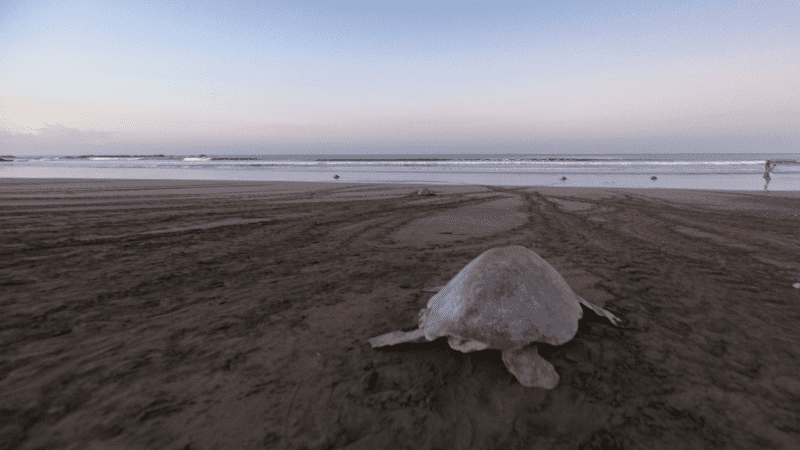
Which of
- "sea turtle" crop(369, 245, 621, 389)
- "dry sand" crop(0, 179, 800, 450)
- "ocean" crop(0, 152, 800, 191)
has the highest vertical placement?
"ocean" crop(0, 152, 800, 191)

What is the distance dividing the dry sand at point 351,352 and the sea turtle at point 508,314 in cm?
13

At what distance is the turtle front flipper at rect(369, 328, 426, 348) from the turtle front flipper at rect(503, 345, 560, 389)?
0.61 m

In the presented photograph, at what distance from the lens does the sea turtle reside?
86.5 inches

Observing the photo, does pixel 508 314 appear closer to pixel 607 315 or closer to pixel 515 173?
pixel 607 315

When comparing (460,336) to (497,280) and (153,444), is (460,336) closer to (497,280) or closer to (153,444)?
(497,280)

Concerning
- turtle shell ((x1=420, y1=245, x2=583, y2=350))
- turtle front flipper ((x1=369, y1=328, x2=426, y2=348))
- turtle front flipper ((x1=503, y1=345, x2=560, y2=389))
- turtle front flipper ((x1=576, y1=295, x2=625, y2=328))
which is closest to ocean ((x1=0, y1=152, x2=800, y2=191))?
turtle front flipper ((x1=576, y1=295, x2=625, y2=328))

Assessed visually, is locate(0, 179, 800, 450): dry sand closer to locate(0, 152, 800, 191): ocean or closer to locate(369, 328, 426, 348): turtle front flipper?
locate(369, 328, 426, 348): turtle front flipper

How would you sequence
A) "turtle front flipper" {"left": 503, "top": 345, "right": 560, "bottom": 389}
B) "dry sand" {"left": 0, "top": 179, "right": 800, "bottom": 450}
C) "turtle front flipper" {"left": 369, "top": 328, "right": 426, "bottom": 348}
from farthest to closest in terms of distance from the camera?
"turtle front flipper" {"left": 369, "top": 328, "right": 426, "bottom": 348} < "turtle front flipper" {"left": 503, "top": 345, "right": 560, "bottom": 389} < "dry sand" {"left": 0, "top": 179, "right": 800, "bottom": 450}

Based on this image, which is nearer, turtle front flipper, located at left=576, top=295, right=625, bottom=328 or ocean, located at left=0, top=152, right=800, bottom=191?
turtle front flipper, located at left=576, top=295, right=625, bottom=328

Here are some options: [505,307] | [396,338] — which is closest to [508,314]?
[505,307]

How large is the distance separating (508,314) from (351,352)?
118cm

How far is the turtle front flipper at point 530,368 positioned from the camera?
210 centimetres

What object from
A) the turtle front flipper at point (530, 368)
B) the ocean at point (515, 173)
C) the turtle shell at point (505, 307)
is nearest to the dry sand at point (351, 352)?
the turtle front flipper at point (530, 368)

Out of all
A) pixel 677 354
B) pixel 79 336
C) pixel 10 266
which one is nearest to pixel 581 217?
pixel 677 354
